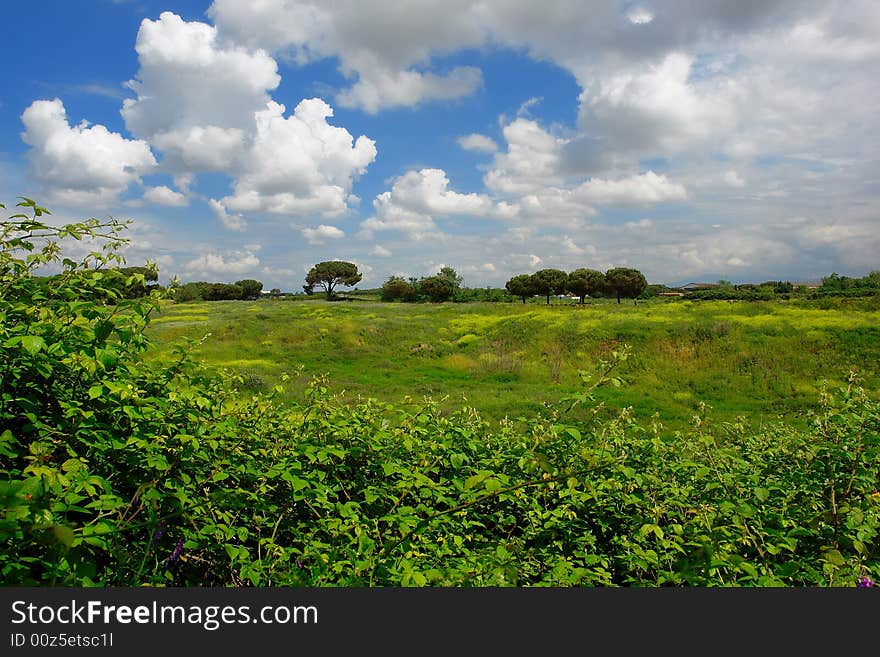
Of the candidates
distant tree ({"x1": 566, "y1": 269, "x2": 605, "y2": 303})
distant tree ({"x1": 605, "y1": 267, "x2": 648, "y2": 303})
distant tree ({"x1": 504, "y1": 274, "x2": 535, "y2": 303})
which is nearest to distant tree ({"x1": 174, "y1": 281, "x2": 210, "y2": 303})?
distant tree ({"x1": 504, "y1": 274, "x2": 535, "y2": 303})

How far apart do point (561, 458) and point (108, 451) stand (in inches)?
105

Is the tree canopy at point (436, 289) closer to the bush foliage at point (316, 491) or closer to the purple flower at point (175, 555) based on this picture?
the bush foliage at point (316, 491)

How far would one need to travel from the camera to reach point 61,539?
1635mm

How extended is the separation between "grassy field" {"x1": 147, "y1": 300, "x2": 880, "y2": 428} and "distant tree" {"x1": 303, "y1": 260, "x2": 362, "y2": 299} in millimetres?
62894

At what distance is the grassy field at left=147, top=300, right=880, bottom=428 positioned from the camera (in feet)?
51.0

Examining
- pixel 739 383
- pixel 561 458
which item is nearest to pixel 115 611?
pixel 561 458

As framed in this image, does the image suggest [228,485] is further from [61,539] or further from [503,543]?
[503,543]

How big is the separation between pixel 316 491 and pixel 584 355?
797 inches

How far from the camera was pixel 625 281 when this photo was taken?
70.0m

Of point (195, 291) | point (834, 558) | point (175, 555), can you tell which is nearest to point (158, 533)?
point (175, 555)

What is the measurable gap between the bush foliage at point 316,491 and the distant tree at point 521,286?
246 feet

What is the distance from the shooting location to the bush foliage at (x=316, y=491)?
2316mm

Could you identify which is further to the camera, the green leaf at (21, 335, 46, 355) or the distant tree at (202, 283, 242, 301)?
the distant tree at (202, 283, 242, 301)

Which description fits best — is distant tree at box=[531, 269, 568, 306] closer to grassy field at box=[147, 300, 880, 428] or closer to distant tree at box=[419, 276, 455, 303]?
distant tree at box=[419, 276, 455, 303]
